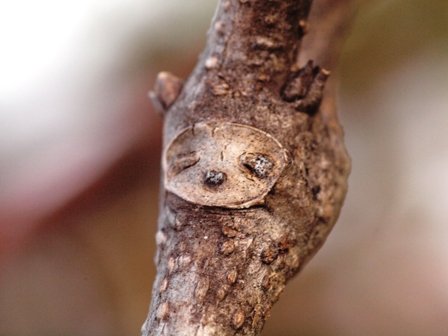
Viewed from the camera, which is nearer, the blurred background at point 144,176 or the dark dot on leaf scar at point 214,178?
the dark dot on leaf scar at point 214,178

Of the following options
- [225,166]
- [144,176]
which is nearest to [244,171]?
[225,166]

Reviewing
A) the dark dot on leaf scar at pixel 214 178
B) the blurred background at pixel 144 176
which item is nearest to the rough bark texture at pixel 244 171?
the dark dot on leaf scar at pixel 214 178

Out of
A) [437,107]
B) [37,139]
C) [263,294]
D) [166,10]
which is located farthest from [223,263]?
[166,10]

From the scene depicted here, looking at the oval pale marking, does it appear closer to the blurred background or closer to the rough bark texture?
the rough bark texture

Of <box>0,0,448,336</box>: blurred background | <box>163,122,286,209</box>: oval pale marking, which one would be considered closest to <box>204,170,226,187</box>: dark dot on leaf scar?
<box>163,122,286,209</box>: oval pale marking

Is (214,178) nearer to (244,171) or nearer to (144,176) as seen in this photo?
(244,171)

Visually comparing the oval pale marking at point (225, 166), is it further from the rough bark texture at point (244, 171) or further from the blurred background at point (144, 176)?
the blurred background at point (144, 176)

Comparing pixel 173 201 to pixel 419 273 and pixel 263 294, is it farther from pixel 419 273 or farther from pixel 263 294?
pixel 419 273
